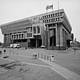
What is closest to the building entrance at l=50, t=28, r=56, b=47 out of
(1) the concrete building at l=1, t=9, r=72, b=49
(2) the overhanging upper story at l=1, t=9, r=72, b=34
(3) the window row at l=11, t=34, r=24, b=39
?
(1) the concrete building at l=1, t=9, r=72, b=49

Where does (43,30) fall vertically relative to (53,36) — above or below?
above

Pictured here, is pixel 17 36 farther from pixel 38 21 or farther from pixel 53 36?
pixel 53 36

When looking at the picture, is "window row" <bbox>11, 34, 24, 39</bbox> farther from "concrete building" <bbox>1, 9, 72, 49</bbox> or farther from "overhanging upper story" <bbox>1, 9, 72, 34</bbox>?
"overhanging upper story" <bbox>1, 9, 72, 34</bbox>

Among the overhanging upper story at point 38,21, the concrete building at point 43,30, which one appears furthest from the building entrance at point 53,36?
the overhanging upper story at point 38,21

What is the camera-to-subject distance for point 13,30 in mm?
86812

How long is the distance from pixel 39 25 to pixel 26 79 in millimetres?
60935

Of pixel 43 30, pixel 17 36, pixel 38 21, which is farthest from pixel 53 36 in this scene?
pixel 17 36

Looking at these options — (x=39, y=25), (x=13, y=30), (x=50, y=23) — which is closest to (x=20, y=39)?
(x=13, y=30)

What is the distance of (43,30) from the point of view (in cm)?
6350

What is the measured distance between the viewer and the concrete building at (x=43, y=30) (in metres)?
55.7

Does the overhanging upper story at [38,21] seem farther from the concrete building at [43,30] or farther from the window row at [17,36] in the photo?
the window row at [17,36]

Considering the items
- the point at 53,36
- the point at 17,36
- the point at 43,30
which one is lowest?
the point at 53,36

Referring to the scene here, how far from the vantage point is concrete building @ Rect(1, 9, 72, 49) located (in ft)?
183

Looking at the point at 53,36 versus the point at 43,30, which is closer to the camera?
the point at 53,36
